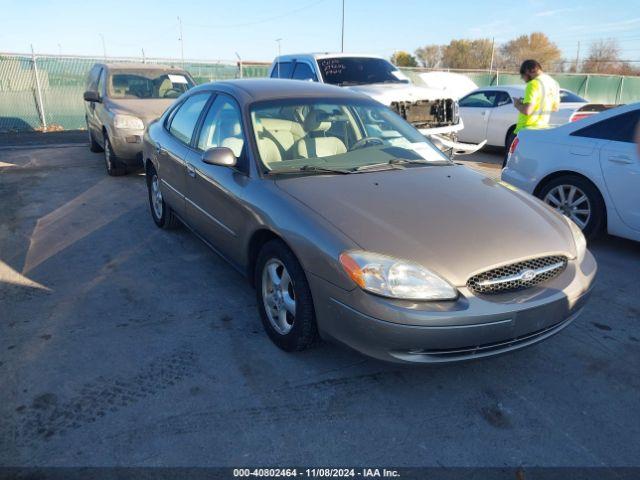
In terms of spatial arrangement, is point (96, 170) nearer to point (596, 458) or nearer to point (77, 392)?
point (77, 392)

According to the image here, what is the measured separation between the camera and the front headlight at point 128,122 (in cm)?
767

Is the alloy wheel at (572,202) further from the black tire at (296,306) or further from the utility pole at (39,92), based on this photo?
the utility pole at (39,92)

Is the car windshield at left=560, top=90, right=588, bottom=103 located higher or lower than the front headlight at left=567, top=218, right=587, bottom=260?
higher

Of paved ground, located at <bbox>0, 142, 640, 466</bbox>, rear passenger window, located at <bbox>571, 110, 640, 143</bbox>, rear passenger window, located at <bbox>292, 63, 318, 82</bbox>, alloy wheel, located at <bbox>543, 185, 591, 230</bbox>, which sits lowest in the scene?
paved ground, located at <bbox>0, 142, 640, 466</bbox>

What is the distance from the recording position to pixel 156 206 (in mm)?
5574

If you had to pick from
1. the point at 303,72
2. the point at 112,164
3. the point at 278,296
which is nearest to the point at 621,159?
the point at 278,296

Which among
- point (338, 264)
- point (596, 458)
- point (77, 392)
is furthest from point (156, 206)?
point (596, 458)

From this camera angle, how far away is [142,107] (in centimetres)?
808

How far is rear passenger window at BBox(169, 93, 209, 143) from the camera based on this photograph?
4449 millimetres

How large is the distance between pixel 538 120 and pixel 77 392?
6391 mm

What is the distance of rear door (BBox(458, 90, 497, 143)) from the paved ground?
7161 millimetres

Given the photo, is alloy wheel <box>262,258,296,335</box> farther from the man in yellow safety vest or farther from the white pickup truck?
the white pickup truck

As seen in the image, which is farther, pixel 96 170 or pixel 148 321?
pixel 96 170

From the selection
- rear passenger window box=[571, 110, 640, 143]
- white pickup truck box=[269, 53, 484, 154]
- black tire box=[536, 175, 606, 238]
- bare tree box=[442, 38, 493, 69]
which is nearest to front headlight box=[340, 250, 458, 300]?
black tire box=[536, 175, 606, 238]
